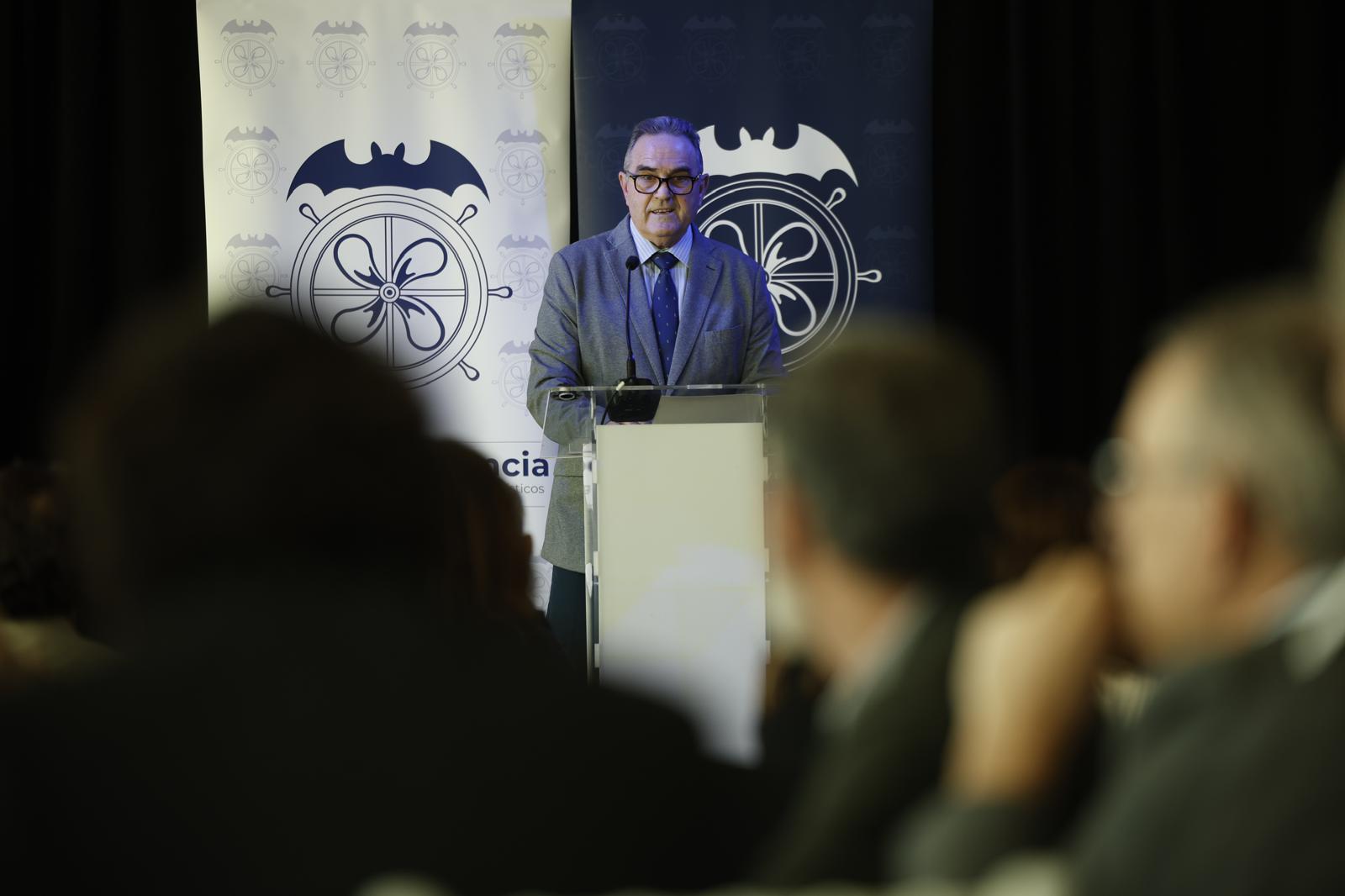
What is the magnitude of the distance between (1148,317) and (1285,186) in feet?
2.85

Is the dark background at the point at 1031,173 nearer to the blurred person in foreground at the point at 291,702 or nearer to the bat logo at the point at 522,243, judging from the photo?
the bat logo at the point at 522,243

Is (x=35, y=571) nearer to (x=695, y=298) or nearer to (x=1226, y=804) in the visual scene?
(x=1226, y=804)

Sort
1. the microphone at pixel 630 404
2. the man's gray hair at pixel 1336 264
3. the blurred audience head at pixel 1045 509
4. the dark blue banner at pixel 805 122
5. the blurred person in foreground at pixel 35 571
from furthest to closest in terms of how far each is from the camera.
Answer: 1. the dark blue banner at pixel 805 122
2. the microphone at pixel 630 404
3. the blurred person in foreground at pixel 35 571
4. the blurred audience head at pixel 1045 509
5. the man's gray hair at pixel 1336 264

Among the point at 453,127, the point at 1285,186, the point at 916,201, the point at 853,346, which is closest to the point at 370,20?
the point at 453,127

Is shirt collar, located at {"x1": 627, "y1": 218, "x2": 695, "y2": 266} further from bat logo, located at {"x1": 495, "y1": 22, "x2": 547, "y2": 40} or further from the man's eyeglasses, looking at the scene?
bat logo, located at {"x1": 495, "y1": 22, "x2": 547, "y2": 40}

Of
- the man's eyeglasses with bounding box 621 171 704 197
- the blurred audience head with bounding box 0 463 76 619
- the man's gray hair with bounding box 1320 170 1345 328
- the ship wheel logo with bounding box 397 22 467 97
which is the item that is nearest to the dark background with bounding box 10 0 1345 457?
the ship wheel logo with bounding box 397 22 467 97

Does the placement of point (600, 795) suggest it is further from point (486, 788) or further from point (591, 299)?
point (591, 299)

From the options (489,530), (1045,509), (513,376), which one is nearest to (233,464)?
(1045,509)

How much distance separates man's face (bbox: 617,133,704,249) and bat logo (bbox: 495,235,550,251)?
94cm

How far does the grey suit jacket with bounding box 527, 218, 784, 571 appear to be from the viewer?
4699mm

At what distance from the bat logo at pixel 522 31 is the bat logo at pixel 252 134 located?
3.23ft

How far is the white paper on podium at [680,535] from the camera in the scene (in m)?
3.54

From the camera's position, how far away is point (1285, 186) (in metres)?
6.43

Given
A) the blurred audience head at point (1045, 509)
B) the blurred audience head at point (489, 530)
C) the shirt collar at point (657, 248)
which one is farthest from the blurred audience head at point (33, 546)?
the shirt collar at point (657, 248)
